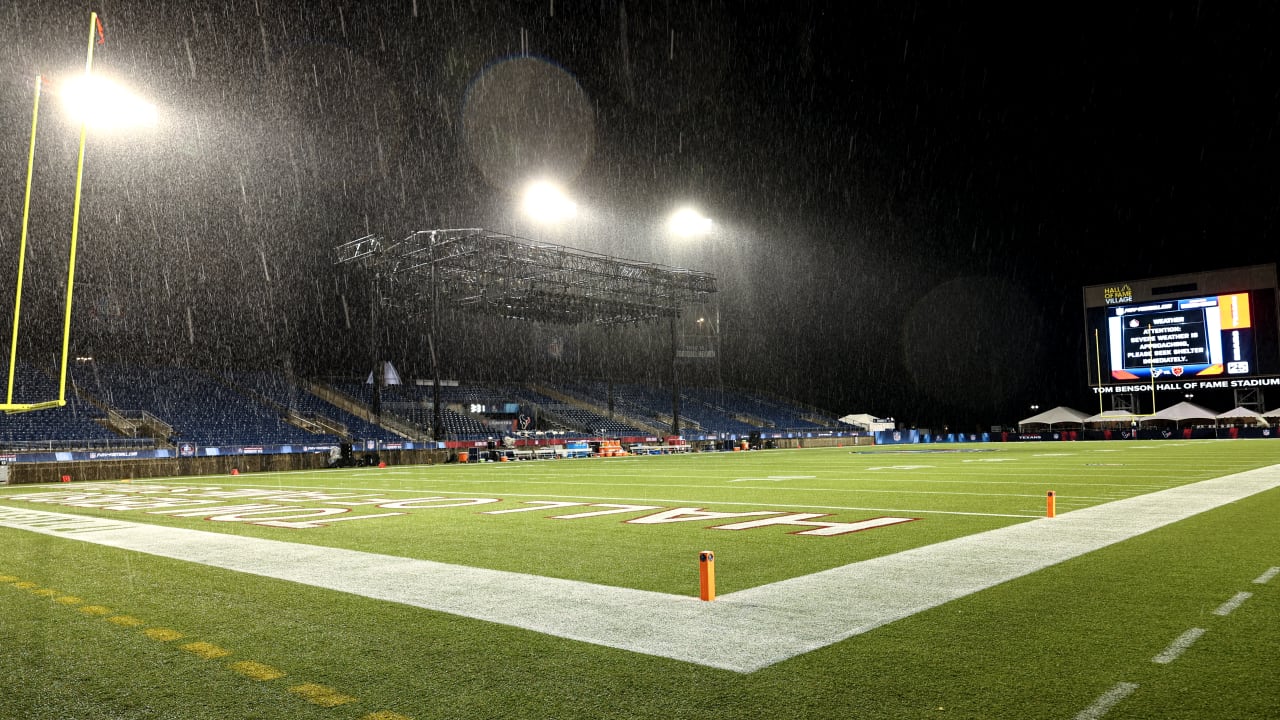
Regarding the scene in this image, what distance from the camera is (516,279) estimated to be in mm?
37562

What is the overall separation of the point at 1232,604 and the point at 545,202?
31.6m

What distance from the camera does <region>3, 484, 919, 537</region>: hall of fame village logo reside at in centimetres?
1080

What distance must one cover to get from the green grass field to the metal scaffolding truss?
24.0 metres

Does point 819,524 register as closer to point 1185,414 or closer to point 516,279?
point 516,279

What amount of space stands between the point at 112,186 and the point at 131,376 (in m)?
16.3

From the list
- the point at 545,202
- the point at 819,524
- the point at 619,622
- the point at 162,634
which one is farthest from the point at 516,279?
the point at 619,622

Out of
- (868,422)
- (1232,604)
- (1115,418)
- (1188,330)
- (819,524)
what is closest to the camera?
(1232,604)

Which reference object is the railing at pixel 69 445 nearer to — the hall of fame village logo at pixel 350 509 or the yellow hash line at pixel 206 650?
the hall of fame village logo at pixel 350 509

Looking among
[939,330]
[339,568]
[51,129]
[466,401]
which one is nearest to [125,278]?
[51,129]

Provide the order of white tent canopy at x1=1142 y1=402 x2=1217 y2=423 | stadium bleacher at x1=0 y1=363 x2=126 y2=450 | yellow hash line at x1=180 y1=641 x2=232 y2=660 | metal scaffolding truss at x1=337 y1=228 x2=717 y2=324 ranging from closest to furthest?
yellow hash line at x1=180 y1=641 x2=232 y2=660 < stadium bleacher at x1=0 y1=363 x2=126 y2=450 < metal scaffolding truss at x1=337 y1=228 x2=717 y2=324 < white tent canopy at x1=1142 y1=402 x2=1217 y2=423

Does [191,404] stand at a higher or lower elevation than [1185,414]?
higher

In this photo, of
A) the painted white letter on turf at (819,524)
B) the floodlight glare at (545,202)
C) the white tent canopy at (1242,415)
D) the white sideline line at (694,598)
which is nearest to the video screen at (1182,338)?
the white tent canopy at (1242,415)

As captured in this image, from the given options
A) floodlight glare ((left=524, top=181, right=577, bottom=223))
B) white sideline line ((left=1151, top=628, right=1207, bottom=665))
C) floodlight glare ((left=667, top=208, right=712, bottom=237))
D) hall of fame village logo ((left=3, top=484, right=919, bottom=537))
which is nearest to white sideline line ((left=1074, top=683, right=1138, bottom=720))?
white sideline line ((left=1151, top=628, right=1207, bottom=665))

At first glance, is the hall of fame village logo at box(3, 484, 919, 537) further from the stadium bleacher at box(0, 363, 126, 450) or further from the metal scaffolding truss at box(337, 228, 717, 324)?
the metal scaffolding truss at box(337, 228, 717, 324)
